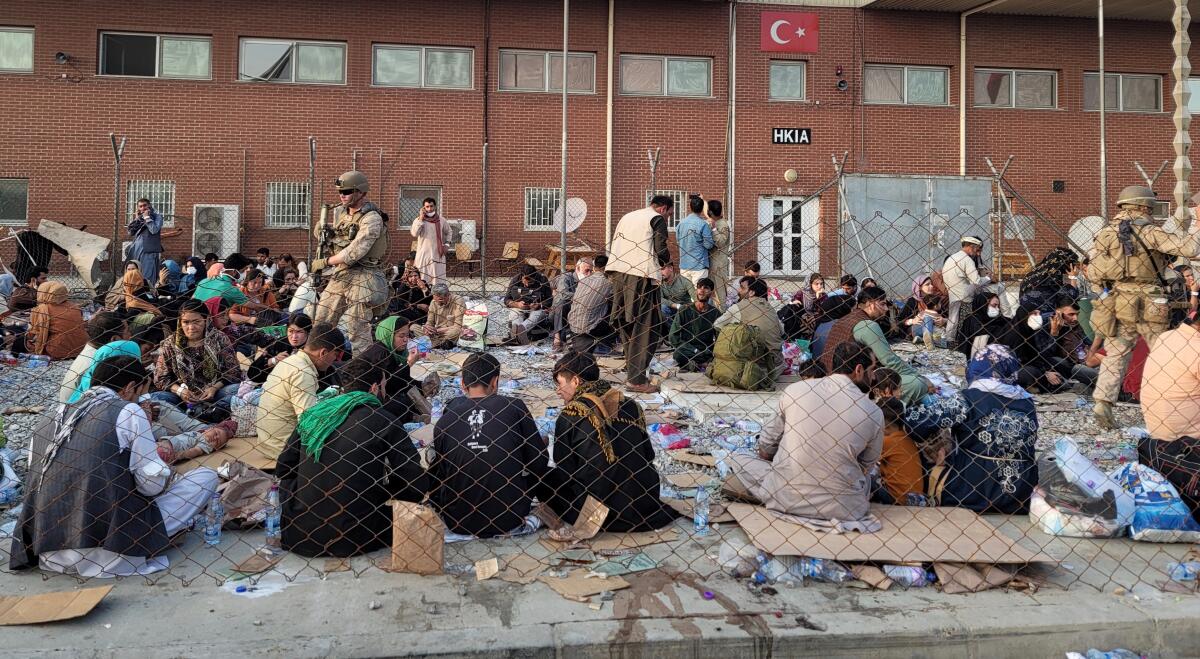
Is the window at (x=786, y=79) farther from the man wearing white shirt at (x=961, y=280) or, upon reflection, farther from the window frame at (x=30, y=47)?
the window frame at (x=30, y=47)

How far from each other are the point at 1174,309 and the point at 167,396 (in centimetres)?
809

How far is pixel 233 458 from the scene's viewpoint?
20.5ft

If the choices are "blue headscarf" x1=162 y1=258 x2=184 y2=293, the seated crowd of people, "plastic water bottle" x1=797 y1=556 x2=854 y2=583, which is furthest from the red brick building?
"plastic water bottle" x1=797 y1=556 x2=854 y2=583

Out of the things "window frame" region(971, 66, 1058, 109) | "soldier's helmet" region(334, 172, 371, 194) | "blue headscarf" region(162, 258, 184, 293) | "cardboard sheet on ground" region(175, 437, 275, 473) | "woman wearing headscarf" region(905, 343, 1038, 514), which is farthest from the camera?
"window frame" region(971, 66, 1058, 109)

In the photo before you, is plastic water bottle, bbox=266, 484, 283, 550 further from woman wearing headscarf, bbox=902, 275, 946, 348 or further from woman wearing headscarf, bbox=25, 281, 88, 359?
woman wearing headscarf, bbox=902, 275, 946, 348

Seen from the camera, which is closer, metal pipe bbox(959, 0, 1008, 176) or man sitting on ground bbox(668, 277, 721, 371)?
man sitting on ground bbox(668, 277, 721, 371)

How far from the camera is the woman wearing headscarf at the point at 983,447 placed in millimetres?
5445

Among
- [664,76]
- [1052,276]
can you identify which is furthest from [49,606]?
[664,76]

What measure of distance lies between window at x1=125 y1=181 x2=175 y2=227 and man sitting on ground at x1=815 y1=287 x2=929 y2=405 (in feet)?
45.5

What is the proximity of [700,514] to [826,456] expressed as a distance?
82 centimetres

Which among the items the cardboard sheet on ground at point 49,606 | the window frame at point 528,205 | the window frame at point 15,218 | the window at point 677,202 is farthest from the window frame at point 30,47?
the cardboard sheet on ground at point 49,606

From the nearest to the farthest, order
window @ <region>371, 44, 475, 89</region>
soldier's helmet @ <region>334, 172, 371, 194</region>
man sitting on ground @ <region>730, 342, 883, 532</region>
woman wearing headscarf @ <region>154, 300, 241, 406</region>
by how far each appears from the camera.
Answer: man sitting on ground @ <region>730, 342, 883, 532</region> → woman wearing headscarf @ <region>154, 300, 241, 406</region> → soldier's helmet @ <region>334, 172, 371, 194</region> → window @ <region>371, 44, 475, 89</region>

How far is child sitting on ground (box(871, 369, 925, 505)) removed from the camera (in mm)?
5488

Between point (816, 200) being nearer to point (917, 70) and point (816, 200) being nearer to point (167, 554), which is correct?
point (917, 70)
